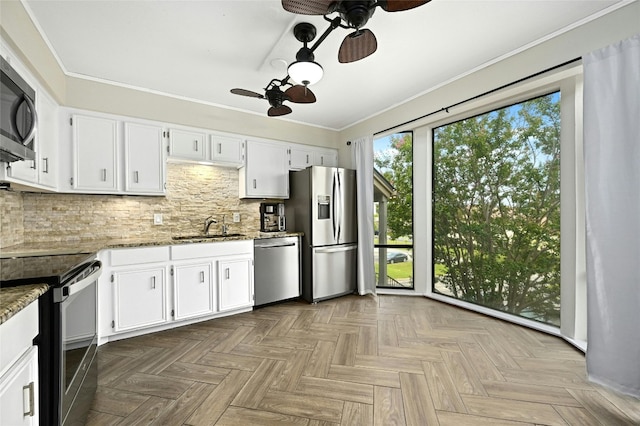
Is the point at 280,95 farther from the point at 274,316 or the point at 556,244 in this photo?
the point at 556,244

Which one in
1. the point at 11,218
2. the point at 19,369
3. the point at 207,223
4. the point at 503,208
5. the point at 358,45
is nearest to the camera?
the point at 19,369

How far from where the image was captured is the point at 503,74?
103 inches

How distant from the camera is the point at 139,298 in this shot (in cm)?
277

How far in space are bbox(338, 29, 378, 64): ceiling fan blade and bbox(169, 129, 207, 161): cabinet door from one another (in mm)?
2297

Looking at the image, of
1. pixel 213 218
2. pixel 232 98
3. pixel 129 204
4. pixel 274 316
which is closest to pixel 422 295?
pixel 274 316

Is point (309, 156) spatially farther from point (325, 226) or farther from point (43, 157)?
point (43, 157)

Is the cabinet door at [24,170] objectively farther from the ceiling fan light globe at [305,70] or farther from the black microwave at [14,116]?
the ceiling fan light globe at [305,70]

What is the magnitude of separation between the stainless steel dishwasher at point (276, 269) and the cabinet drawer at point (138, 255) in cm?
103

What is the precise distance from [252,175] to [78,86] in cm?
199

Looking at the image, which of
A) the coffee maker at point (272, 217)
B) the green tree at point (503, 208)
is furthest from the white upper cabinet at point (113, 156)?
the green tree at point (503, 208)

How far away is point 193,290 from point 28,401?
2.07 metres

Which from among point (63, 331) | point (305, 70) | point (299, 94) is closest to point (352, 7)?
point (305, 70)

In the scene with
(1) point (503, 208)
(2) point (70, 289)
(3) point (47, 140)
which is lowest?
(2) point (70, 289)

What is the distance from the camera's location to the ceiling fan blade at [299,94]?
2488mm
